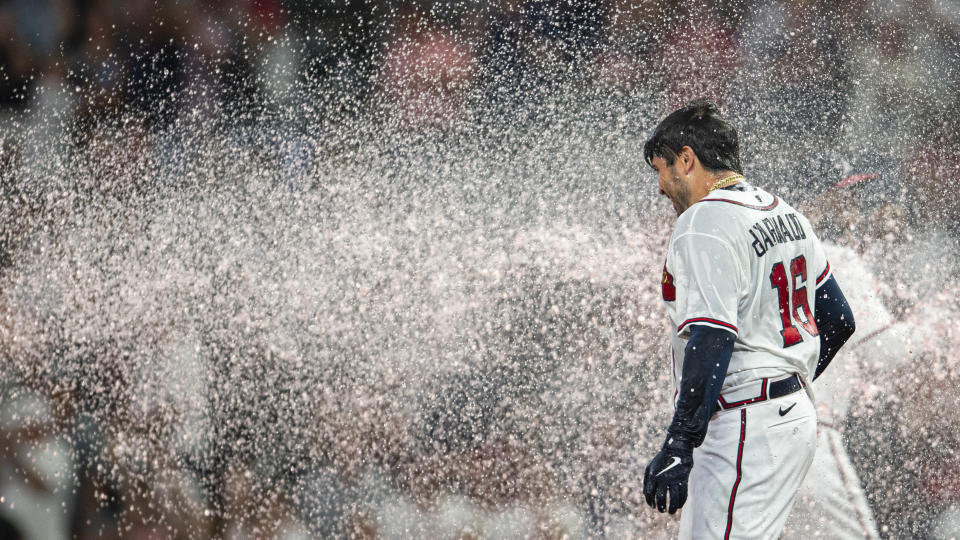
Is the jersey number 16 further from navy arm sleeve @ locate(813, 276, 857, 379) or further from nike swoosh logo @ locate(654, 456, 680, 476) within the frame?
nike swoosh logo @ locate(654, 456, 680, 476)

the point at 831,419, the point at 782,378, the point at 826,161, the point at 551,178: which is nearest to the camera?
the point at 782,378

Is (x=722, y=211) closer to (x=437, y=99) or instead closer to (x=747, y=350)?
(x=747, y=350)

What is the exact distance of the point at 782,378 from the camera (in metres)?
1.47

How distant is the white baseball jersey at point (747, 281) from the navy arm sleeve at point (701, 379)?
28mm

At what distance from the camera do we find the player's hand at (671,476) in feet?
4.39

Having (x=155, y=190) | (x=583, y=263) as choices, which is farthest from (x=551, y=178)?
(x=155, y=190)

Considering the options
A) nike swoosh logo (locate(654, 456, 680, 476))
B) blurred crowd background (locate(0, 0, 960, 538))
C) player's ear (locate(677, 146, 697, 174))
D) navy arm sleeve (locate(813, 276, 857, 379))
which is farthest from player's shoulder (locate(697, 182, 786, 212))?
blurred crowd background (locate(0, 0, 960, 538))

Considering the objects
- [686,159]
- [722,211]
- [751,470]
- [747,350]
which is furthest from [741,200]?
[751,470]

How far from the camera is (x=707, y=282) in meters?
1.38

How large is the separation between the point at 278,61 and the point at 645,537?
304 centimetres

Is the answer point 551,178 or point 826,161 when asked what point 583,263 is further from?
point 826,161

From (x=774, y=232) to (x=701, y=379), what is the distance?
1.32ft

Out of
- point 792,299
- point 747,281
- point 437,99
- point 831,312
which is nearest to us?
point 747,281

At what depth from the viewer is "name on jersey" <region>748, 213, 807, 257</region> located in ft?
4.84
